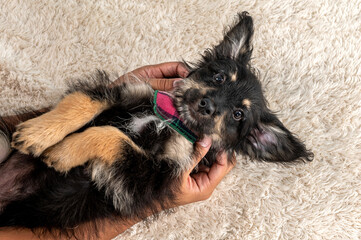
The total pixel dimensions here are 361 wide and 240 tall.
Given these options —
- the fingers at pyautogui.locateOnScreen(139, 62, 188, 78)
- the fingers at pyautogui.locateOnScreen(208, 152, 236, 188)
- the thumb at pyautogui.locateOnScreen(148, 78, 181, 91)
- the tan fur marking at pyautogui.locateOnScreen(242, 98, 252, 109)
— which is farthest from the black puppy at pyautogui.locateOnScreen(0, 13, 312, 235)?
the fingers at pyautogui.locateOnScreen(139, 62, 188, 78)

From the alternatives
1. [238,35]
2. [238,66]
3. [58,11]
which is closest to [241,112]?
[238,66]

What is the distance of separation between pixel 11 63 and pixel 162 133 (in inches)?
77.5

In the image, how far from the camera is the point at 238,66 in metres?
2.11

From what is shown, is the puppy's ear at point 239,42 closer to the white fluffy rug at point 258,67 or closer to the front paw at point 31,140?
the white fluffy rug at point 258,67

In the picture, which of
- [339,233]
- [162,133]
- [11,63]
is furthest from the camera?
[11,63]

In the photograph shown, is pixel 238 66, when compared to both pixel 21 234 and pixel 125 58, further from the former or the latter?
pixel 21 234

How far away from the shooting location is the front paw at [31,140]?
169cm

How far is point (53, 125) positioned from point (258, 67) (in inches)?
85.6

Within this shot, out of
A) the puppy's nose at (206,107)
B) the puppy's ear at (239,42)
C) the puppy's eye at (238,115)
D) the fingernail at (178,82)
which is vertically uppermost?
the puppy's ear at (239,42)

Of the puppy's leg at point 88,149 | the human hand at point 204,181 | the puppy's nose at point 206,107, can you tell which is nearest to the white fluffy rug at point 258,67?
the human hand at point 204,181

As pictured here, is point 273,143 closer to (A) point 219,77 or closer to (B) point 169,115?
(A) point 219,77

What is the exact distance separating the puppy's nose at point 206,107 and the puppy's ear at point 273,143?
0.45 metres

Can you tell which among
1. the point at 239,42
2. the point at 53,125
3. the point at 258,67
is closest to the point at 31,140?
the point at 53,125

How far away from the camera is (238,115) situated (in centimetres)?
203
